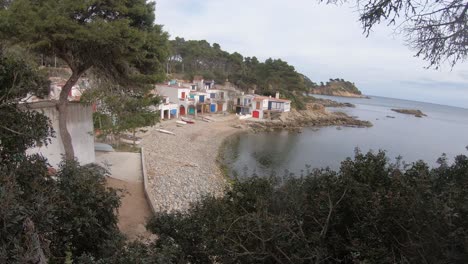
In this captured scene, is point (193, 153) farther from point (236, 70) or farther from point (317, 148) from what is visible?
point (236, 70)

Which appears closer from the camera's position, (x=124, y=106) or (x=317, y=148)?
(x=124, y=106)

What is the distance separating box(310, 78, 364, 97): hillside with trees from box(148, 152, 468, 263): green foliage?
127 m

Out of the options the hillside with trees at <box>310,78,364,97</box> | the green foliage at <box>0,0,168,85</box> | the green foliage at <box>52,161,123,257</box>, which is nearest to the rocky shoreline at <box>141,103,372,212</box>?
the green foliage at <box>52,161,123,257</box>

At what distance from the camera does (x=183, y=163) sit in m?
19.9

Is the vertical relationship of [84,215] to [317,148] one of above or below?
above

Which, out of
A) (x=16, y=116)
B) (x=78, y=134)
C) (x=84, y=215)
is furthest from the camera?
(x=78, y=134)

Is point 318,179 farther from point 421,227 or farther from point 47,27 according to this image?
point 47,27

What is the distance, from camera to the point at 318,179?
499cm

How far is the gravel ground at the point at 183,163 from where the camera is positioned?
1302 centimetres

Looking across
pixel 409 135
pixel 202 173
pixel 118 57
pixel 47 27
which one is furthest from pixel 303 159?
pixel 409 135

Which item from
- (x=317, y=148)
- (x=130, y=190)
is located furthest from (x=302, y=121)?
(x=130, y=190)

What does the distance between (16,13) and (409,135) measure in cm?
4678

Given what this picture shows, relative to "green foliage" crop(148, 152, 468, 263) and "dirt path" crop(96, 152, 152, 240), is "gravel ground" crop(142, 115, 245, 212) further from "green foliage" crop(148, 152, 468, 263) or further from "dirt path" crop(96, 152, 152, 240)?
"green foliage" crop(148, 152, 468, 263)

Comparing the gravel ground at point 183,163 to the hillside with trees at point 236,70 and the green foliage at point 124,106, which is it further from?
the hillside with trees at point 236,70
